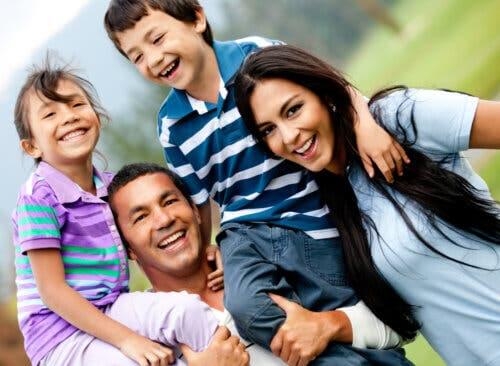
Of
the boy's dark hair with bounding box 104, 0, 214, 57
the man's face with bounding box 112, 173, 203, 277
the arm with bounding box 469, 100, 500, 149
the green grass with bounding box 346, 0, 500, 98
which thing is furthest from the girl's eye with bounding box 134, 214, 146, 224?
the green grass with bounding box 346, 0, 500, 98

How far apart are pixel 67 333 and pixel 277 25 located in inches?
81.9

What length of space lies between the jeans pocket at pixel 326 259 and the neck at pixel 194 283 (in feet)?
0.86

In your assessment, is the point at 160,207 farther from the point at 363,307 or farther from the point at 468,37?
the point at 468,37

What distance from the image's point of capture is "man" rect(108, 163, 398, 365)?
1.48 m

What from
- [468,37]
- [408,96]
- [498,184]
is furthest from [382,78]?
[408,96]

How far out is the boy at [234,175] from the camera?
1448 mm

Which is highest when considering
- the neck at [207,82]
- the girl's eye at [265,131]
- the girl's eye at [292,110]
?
the neck at [207,82]

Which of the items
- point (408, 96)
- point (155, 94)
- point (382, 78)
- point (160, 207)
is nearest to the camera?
point (408, 96)

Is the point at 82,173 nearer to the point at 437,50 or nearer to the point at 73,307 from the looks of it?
the point at 73,307

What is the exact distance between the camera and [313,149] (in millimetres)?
1397

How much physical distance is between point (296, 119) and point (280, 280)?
1.03ft

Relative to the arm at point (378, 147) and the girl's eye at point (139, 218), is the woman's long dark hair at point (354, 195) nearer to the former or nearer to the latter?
the arm at point (378, 147)

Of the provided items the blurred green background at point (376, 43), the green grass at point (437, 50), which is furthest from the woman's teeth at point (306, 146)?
the green grass at point (437, 50)

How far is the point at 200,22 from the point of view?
1.67 metres
